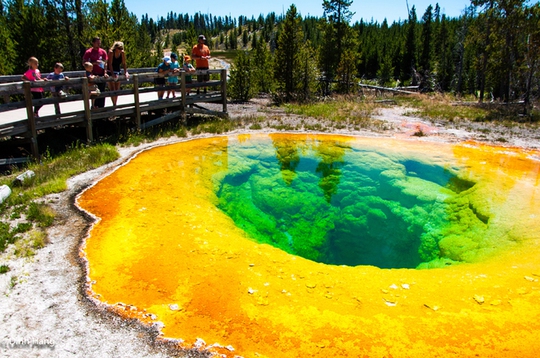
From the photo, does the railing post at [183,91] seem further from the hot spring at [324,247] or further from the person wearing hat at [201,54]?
the hot spring at [324,247]

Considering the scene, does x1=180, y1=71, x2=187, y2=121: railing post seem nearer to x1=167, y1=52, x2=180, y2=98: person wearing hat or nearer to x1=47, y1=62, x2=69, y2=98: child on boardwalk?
x1=167, y1=52, x2=180, y2=98: person wearing hat

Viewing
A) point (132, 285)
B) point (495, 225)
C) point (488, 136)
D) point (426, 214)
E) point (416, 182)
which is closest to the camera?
point (132, 285)

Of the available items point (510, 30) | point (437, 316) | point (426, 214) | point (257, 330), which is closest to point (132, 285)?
point (257, 330)

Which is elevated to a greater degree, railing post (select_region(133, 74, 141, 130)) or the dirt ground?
railing post (select_region(133, 74, 141, 130))

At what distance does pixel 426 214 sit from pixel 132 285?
6498mm

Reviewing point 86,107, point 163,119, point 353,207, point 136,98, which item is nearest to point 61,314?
point 353,207

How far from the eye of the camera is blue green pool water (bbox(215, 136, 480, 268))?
8.43 meters

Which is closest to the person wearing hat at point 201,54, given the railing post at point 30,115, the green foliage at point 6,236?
the railing post at point 30,115

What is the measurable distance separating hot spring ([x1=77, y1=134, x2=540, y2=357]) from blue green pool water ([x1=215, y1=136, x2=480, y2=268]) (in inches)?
1.5

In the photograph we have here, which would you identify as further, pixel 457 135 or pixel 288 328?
pixel 457 135

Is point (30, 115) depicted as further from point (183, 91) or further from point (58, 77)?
point (183, 91)

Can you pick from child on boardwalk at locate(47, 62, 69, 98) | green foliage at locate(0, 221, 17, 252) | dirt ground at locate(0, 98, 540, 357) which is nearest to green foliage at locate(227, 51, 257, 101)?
child on boardwalk at locate(47, 62, 69, 98)

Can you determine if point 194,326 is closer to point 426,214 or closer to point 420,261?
point 420,261

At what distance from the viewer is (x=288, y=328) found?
488 centimetres
